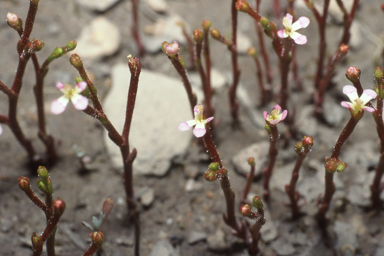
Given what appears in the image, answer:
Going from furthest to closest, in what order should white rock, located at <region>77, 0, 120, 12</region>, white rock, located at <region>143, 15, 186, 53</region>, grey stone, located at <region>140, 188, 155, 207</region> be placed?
white rock, located at <region>77, 0, 120, 12</region>
white rock, located at <region>143, 15, 186, 53</region>
grey stone, located at <region>140, 188, 155, 207</region>

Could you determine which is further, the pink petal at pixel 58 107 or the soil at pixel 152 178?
the soil at pixel 152 178

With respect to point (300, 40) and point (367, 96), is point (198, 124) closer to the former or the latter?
point (300, 40)

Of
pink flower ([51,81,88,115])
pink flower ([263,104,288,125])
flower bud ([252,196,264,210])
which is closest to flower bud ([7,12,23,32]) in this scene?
pink flower ([51,81,88,115])

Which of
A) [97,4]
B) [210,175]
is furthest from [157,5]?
[210,175]

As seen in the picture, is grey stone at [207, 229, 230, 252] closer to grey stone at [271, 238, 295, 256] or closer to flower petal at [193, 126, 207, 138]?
grey stone at [271, 238, 295, 256]

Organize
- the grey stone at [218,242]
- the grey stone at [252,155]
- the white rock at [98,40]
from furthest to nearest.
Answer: the white rock at [98,40] → the grey stone at [252,155] → the grey stone at [218,242]

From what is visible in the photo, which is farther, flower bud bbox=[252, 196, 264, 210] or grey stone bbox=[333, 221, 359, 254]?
grey stone bbox=[333, 221, 359, 254]

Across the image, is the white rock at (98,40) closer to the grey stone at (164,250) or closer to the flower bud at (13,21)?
the flower bud at (13,21)

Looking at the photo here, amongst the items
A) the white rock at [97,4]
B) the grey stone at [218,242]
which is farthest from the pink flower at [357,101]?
the white rock at [97,4]
